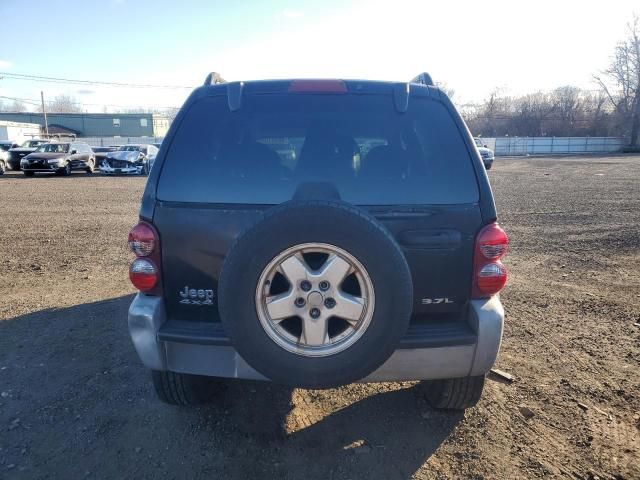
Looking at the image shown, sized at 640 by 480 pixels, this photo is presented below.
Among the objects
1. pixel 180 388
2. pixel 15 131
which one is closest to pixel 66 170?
pixel 180 388

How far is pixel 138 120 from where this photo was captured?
76.5 metres

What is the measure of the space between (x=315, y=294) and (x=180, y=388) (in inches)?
50.6

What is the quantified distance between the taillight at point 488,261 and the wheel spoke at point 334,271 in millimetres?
775

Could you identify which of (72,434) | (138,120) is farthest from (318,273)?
(138,120)

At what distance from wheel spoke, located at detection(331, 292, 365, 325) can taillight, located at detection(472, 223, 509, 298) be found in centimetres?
71

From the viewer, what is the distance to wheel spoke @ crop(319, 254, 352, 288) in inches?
80.0

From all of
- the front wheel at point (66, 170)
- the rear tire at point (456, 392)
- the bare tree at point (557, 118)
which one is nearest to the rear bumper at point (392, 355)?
the rear tire at point (456, 392)

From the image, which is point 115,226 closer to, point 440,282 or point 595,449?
point 440,282

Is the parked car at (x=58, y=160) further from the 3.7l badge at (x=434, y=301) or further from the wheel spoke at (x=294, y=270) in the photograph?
the 3.7l badge at (x=434, y=301)

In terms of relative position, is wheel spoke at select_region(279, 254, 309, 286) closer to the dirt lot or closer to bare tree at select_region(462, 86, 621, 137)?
the dirt lot

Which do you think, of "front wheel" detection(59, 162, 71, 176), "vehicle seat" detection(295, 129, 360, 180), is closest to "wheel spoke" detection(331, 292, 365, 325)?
"vehicle seat" detection(295, 129, 360, 180)

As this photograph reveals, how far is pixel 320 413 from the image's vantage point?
2.86 metres

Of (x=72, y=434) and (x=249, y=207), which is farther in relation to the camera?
(x=72, y=434)

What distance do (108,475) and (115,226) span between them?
7.58m
